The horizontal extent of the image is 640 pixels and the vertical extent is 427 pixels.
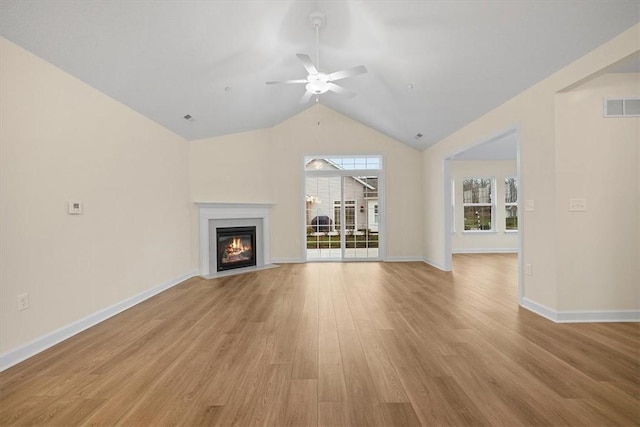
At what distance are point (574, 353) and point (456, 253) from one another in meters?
5.92

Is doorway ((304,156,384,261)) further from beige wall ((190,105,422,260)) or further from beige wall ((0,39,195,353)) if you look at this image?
beige wall ((0,39,195,353))

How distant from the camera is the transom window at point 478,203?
26.9ft

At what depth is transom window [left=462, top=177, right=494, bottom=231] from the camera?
26.9 feet

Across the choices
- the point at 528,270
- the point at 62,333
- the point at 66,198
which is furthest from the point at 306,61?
the point at 62,333

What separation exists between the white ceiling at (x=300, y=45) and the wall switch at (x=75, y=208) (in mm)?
1299

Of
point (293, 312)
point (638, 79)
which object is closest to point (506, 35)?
point (638, 79)

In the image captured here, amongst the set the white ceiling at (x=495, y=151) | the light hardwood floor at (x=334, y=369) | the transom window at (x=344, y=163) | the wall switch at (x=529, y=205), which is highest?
the white ceiling at (x=495, y=151)

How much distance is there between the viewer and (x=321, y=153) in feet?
22.8

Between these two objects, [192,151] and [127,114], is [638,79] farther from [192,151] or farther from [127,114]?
[192,151]

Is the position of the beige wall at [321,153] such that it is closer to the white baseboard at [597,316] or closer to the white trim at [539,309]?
the white trim at [539,309]

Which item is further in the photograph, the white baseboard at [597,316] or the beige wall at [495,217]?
the beige wall at [495,217]

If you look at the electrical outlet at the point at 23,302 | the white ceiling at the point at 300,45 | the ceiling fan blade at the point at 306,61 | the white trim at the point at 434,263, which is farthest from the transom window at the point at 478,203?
the electrical outlet at the point at 23,302

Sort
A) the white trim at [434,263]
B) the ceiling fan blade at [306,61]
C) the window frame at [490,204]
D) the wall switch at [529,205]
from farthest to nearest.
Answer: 1. the window frame at [490,204]
2. the white trim at [434,263]
3. the wall switch at [529,205]
4. the ceiling fan blade at [306,61]

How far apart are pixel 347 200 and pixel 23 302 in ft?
18.7
